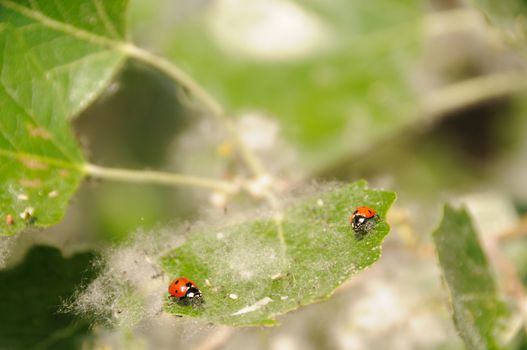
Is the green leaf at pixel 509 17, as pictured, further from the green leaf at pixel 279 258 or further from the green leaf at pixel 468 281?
the green leaf at pixel 279 258

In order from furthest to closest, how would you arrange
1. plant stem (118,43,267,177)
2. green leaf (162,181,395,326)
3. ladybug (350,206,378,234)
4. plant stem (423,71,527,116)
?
plant stem (423,71,527,116) < plant stem (118,43,267,177) < ladybug (350,206,378,234) < green leaf (162,181,395,326)

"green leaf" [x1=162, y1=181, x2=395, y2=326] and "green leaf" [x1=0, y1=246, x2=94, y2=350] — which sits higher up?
"green leaf" [x1=162, y1=181, x2=395, y2=326]

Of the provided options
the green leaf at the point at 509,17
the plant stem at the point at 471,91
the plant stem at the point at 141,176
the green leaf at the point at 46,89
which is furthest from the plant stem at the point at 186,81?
the plant stem at the point at 471,91

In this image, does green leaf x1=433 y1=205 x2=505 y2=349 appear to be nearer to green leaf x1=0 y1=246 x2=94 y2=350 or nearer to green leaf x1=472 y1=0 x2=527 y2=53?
green leaf x1=472 y1=0 x2=527 y2=53

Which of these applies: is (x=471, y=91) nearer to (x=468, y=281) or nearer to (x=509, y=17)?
(x=509, y=17)

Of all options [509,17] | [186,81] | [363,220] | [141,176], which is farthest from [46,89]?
[509,17]

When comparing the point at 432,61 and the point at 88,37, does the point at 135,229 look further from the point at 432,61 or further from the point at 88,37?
the point at 432,61

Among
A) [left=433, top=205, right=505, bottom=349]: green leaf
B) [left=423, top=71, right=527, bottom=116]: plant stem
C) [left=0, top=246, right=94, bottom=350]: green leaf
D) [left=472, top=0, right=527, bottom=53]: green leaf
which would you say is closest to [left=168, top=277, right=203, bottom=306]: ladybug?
[left=0, top=246, right=94, bottom=350]: green leaf
